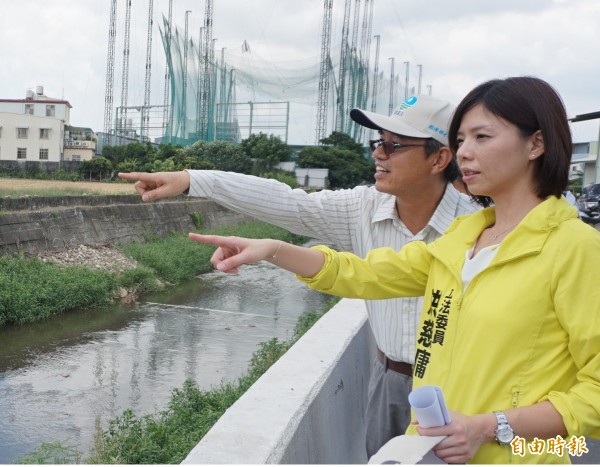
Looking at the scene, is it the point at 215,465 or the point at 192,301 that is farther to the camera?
the point at 192,301

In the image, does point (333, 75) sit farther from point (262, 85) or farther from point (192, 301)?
point (192, 301)

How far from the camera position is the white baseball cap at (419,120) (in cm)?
184

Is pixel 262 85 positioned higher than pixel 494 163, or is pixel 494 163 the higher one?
pixel 262 85

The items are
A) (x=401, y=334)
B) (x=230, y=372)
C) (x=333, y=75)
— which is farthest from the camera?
(x=333, y=75)

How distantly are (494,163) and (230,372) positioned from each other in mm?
4968

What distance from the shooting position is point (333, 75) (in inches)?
1312

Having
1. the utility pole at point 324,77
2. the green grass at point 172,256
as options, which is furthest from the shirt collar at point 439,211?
the utility pole at point 324,77

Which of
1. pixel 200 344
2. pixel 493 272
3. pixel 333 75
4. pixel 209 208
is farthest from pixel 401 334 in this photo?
pixel 333 75

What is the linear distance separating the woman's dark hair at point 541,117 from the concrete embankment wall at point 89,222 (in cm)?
786

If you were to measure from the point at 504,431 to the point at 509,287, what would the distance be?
24 centimetres

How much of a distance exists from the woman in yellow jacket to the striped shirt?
0.41 m

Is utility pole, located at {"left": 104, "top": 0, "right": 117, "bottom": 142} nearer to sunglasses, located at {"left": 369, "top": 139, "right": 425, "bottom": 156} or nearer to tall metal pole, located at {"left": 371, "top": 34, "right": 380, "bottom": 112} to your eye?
tall metal pole, located at {"left": 371, "top": 34, "right": 380, "bottom": 112}

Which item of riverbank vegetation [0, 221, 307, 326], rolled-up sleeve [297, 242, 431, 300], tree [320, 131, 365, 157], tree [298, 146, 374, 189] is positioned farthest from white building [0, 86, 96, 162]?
rolled-up sleeve [297, 242, 431, 300]

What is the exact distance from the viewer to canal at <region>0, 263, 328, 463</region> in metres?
4.70
